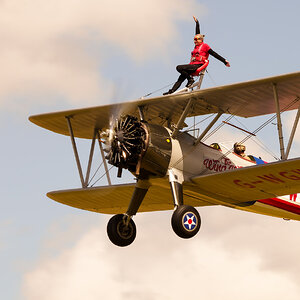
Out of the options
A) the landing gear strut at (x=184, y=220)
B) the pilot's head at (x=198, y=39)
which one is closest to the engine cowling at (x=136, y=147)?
the landing gear strut at (x=184, y=220)

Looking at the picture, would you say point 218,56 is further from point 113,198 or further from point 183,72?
point 113,198

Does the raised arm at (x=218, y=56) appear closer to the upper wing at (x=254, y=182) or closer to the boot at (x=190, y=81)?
the boot at (x=190, y=81)

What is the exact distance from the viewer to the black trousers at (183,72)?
1820 cm

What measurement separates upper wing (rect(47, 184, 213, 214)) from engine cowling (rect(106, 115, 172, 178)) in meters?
2.13

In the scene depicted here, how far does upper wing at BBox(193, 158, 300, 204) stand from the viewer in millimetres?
16719

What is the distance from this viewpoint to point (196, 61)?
18422 millimetres

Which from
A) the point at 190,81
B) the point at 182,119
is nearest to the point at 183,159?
the point at 182,119

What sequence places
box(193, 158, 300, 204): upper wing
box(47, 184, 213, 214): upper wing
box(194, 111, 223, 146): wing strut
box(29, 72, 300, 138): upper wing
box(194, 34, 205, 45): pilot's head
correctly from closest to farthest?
box(193, 158, 300, 204): upper wing
box(29, 72, 300, 138): upper wing
box(194, 111, 223, 146): wing strut
box(194, 34, 205, 45): pilot's head
box(47, 184, 213, 214): upper wing

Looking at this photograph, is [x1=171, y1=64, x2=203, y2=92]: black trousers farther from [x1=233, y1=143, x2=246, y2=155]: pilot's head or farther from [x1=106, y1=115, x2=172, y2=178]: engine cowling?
[x1=233, y1=143, x2=246, y2=155]: pilot's head

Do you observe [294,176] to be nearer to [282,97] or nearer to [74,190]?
[282,97]

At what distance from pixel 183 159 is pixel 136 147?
4.18 ft

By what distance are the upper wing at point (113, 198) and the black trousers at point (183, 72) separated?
2371mm

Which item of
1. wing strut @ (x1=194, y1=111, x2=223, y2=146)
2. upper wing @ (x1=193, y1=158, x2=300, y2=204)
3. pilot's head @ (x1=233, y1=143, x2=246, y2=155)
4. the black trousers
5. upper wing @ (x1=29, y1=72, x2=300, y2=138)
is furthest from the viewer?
pilot's head @ (x1=233, y1=143, x2=246, y2=155)

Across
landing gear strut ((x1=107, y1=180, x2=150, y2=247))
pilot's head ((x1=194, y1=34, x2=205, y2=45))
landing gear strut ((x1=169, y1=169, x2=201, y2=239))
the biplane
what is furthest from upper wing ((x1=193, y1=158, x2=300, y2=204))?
pilot's head ((x1=194, y1=34, x2=205, y2=45))
